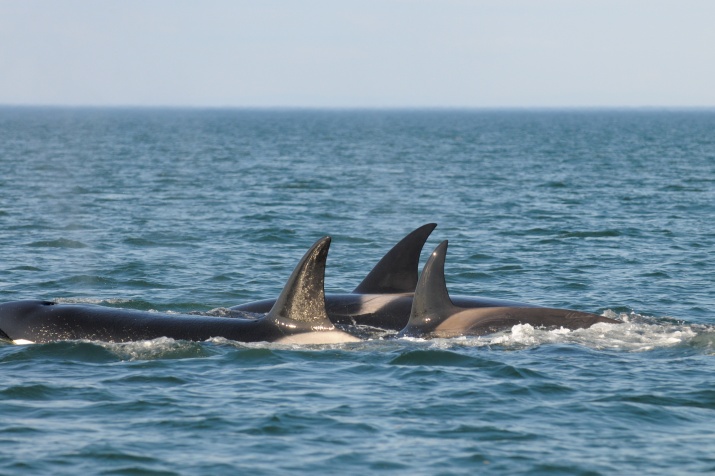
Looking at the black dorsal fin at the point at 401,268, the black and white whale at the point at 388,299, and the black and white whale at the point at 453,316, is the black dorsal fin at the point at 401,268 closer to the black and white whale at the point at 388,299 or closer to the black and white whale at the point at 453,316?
the black and white whale at the point at 388,299

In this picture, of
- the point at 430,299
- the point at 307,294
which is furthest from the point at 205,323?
the point at 430,299

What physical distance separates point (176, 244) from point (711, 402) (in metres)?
17.6

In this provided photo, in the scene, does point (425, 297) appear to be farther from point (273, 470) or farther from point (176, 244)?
point (176, 244)

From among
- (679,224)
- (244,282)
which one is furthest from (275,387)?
(679,224)

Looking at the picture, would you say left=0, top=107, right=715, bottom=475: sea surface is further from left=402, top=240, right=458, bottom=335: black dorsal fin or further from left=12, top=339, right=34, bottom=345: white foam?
left=402, top=240, right=458, bottom=335: black dorsal fin

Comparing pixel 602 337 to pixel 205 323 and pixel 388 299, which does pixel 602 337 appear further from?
pixel 205 323

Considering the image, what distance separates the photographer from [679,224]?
1299 inches

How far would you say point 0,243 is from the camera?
2730cm

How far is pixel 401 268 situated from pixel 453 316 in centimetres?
209

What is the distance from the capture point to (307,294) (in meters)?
15.4

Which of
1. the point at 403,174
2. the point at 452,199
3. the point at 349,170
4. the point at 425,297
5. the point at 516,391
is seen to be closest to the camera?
the point at 516,391

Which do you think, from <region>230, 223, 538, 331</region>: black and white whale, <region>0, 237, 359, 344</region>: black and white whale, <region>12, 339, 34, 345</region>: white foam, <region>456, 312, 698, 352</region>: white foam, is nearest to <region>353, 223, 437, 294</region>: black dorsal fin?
<region>230, 223, 538, 331</region>: black and white whale

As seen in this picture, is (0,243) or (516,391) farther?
(0,243)

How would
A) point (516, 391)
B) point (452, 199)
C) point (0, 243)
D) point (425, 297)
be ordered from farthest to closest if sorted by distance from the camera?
point (452, 199), point (0, 243), point (425, 297), point (516, 391)
